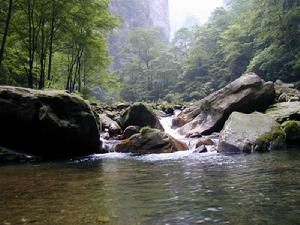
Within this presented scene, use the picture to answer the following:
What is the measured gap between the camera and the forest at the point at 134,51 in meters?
23.6

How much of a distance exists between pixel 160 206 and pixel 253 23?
1614 inches

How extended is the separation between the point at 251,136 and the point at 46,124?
7377 millimetres

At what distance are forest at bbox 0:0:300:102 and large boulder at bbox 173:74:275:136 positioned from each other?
10718mm

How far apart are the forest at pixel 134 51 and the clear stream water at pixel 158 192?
1202 cm

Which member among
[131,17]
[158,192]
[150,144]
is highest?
[131,17]

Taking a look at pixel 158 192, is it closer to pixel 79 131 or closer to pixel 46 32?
pixel 79 131

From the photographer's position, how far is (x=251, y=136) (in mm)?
13547

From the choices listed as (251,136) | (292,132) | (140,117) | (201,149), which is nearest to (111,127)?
(140,117)

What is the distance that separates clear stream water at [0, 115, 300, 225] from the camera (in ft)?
18.0

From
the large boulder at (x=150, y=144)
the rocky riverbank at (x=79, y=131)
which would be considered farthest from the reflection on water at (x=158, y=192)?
the large boulder at (x=150, y=144)

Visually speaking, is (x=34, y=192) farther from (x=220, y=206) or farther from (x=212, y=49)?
(x=212, y=49)

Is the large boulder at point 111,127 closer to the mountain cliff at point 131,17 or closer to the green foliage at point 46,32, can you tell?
the green foliage at point 46,32

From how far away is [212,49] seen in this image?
60.7 m

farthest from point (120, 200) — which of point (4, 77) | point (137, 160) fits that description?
point (4, 77)
